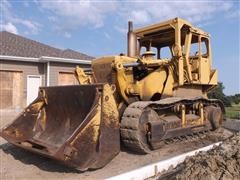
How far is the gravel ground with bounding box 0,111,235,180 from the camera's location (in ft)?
17.7

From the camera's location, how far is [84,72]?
27.5 feet

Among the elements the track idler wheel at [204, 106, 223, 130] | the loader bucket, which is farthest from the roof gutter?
the track idler wheel at [204, 106, 223, 130]

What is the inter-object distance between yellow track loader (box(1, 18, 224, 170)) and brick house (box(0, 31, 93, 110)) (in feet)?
30.9

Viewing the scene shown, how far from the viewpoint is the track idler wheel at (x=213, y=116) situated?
344 inches

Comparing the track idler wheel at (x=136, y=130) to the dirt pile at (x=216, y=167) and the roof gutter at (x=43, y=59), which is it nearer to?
the dirt pile at (x=216, y=167)

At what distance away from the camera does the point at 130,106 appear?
6.60 metres

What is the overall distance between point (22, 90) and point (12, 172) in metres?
11.8

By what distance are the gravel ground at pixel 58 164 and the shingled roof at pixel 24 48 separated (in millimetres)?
10668

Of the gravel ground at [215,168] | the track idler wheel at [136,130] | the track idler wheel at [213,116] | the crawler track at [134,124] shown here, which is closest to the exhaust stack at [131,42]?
the crawler track at [134,124]

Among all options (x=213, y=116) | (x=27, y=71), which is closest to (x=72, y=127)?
(x=213, y=116)

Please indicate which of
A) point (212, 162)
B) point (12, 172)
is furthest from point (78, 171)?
point (212, 162)

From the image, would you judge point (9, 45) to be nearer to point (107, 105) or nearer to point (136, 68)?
point (136, 68)

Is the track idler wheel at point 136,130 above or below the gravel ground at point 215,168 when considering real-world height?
above

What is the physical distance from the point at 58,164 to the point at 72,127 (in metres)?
0.78
